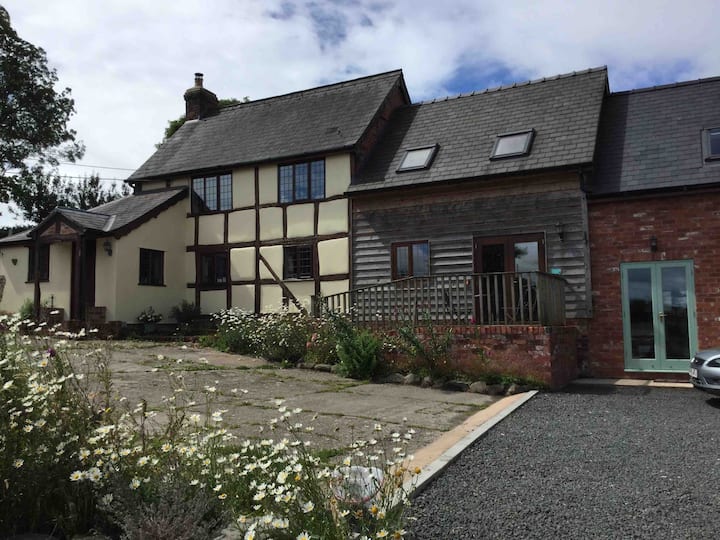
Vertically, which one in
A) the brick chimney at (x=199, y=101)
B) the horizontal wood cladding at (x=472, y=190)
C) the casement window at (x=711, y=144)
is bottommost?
the horizontal wood cladding at (x=472, y=190)

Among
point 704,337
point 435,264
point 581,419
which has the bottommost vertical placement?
point 581,419

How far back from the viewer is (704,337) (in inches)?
406

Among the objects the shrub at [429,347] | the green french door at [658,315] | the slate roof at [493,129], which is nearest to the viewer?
the shrub at [429,347]

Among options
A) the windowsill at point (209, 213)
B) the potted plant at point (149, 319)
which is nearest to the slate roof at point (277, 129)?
the windowsill at point (209, 213)

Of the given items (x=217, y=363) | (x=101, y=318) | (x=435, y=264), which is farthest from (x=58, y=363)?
(x=101, y=318)

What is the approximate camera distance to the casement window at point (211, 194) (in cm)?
1684

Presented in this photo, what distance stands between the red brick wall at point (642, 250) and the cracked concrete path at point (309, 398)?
3.78 meters

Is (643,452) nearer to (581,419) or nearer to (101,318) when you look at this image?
(581,419)

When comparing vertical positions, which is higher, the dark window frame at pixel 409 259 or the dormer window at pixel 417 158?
the dormer window at pixel 417 158

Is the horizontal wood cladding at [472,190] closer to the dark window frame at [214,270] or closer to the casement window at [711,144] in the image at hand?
the casement window at [711,144]

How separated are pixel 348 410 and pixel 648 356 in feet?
21.8

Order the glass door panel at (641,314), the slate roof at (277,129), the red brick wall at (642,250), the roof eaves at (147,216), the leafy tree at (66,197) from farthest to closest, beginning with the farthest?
the leafy tree at (66,197) < the slate roof at (277,129) < the roof eaves at (147,216) < the glass door panel at (641,314) < the red brick wall at (642,250)

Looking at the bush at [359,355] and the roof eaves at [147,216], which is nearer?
the bush at [359,355]

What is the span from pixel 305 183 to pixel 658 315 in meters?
9.11
